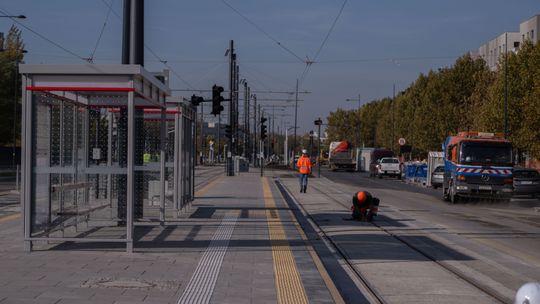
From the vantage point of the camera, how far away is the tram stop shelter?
11.8 m

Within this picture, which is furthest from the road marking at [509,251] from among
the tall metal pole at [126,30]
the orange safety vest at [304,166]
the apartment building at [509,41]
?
the apartment building at [509,41]

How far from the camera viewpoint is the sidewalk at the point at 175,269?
8.89 metres

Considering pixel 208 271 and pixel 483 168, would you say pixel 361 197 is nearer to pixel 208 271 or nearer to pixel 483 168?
pixel 208 271

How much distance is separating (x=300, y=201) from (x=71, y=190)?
13404 millimetres

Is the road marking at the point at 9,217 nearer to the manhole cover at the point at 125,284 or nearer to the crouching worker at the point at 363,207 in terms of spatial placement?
the crouching worker at the point at 363,207

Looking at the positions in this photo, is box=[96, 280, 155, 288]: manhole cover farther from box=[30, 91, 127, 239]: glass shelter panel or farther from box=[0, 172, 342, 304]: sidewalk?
box=[30, 91, 127, 239]: glass shelter panel

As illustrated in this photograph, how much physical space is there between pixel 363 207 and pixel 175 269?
360 inches

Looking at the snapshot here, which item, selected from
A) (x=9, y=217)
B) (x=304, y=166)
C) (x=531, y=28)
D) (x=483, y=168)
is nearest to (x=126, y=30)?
(x=9, y=217)

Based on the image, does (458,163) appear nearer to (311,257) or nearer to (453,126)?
(311,257)

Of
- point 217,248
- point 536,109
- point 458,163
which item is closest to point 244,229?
point 217,248

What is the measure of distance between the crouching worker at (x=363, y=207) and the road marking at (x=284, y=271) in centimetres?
262

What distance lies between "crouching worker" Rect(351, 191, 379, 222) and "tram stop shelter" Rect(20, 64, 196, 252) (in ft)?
14.1

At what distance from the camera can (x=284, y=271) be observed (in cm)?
1088

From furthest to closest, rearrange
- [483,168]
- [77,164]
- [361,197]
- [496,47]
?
[496,47], [483,168], [361,197], [77,164]
